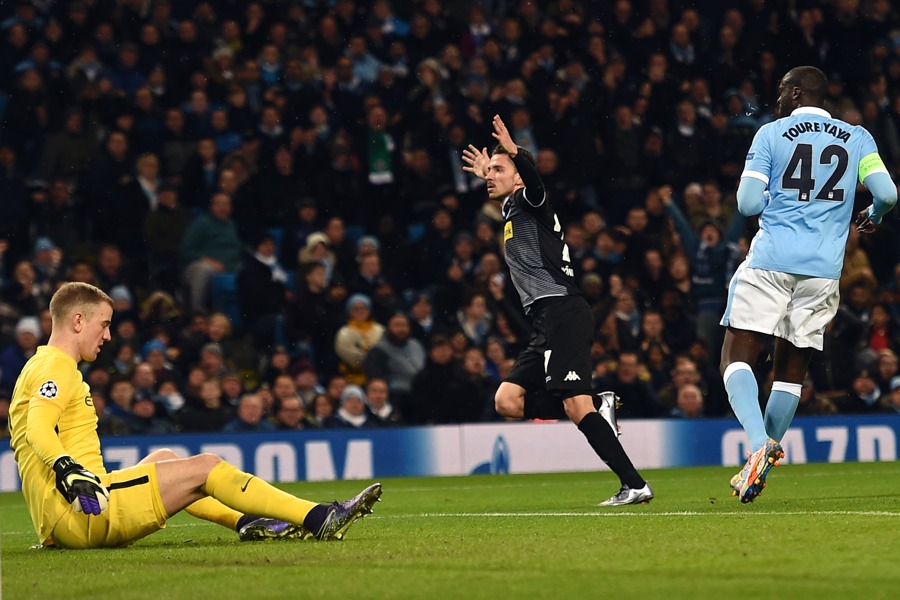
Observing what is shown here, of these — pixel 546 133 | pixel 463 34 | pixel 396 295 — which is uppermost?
pixel 463 34

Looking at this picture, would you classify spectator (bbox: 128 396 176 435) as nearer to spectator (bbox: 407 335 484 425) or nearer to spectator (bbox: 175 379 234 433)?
spectator (bbox: 175 379 234 433)

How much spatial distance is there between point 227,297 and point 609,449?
24.1ft

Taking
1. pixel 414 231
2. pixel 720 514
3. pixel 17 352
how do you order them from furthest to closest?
pixel 414 231 < pixel 17 352 < pixel 720 514

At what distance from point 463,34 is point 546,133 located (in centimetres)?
190

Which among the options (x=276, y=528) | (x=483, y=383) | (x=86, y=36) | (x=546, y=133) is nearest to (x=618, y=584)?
(x=276, y=528)

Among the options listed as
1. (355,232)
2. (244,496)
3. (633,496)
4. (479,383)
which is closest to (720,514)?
(633,496)

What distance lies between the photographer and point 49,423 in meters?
5.76

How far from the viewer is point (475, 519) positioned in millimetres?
7512

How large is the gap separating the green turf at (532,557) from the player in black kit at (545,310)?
0.49 m

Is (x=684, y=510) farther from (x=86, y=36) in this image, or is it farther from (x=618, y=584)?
(x=86, y=36)

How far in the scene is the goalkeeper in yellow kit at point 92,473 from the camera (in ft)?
19.1

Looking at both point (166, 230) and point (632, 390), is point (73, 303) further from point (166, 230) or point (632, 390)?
point (166, 230)

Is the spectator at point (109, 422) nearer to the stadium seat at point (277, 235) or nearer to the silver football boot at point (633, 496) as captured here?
the stadium seat at point (277, 235)

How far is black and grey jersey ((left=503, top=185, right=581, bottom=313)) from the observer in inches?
325
